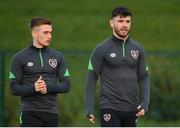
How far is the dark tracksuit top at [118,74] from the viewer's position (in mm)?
10562

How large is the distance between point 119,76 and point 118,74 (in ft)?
0.09

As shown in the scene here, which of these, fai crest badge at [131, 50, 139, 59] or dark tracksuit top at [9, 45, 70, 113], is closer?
dark tracksuit top at [9, 45, 70, 113]

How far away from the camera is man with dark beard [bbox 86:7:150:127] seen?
10539 millimetres

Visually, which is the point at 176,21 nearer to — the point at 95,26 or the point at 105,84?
the point at 95,26

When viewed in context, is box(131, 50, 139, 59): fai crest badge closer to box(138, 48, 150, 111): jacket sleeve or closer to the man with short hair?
box(138, 48, 150, 111): jacket sleeve

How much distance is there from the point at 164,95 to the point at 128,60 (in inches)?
277

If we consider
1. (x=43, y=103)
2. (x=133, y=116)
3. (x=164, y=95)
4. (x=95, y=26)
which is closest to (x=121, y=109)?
(x=133, y=116)

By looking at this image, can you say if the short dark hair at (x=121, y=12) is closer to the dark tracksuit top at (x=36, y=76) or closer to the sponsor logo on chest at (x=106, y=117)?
the dark tracksuit top at (x=36, y=76)

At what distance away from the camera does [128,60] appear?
10594 millimetres

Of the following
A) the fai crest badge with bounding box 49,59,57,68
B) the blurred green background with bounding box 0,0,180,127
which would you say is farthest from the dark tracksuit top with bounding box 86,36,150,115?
the blurred green background with bounding box 0,0,180,127

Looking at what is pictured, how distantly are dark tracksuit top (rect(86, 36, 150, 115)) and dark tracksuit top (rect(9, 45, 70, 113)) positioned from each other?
447 mm

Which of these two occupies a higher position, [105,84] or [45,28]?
[45,28]

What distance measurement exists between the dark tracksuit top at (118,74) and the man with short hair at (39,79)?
43 centimetres

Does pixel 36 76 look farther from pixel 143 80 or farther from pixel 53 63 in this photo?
pixel 143 80
